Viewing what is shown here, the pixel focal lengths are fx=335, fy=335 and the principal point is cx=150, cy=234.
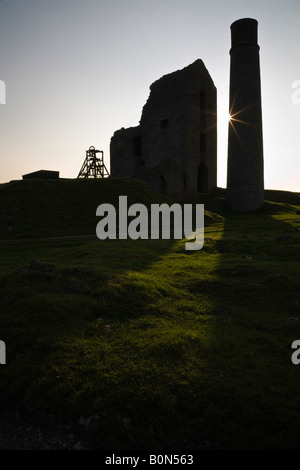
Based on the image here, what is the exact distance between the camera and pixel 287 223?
2209 centimetres

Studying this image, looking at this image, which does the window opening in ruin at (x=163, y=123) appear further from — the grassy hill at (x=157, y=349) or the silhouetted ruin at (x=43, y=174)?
the grassy hill at (x=157, y=349)

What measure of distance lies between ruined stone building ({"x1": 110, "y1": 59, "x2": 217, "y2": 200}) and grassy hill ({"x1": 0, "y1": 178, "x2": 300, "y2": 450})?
25.9m

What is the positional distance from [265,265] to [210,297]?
10.7 ft

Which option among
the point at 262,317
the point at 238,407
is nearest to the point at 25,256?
the point at 262,317

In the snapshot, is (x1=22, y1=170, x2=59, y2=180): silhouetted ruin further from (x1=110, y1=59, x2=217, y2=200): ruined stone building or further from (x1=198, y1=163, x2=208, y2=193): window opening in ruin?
(x1=198, y1=163, x2=208, y2=193): window opening in ruin

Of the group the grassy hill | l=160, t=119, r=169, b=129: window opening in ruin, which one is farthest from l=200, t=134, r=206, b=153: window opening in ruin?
the grassy hill

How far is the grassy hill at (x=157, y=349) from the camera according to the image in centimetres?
431

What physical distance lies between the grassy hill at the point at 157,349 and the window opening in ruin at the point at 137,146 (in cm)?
3346

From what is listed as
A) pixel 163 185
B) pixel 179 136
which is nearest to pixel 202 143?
pixel 179 136

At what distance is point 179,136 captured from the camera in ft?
124

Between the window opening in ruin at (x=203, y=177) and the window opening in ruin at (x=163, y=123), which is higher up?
the window opening in ruin at (x=163, y=123)

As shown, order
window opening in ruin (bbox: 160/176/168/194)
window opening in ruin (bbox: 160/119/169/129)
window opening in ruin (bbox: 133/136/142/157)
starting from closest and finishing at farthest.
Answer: window opening in ruin (bbox: 160/176/168/194), window opening in ruin (bbox: 160/119/169/129), window opening in ruin (bbox: 133/136/142/157)

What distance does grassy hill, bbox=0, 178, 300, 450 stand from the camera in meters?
4.31

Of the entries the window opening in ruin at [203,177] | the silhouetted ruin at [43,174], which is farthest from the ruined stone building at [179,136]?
the silhouetted ruin at [43,174]
